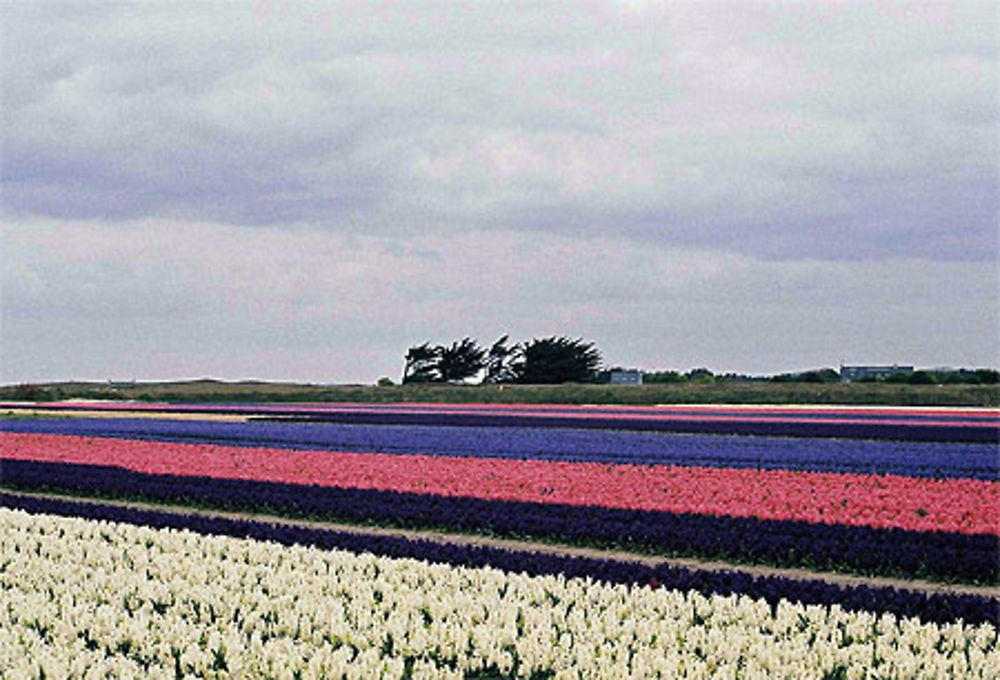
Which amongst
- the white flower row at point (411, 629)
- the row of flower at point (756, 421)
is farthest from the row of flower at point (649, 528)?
the row of flower at point (756, 421)

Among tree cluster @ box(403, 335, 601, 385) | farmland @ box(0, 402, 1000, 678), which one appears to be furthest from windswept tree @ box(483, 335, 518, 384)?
farmland @ box(0, 402, 1000, 678)

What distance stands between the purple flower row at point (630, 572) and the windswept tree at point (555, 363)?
71.4 meters

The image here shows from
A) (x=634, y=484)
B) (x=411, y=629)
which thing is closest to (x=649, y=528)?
(x=634, y=484)

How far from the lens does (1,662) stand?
862cm

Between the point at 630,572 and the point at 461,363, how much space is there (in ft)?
257

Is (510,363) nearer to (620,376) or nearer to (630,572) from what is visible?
(620,376)

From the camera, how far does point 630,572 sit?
11617 mm

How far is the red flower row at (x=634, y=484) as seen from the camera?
1656cm

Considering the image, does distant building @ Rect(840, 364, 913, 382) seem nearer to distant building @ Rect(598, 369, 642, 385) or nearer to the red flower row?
distant building @ Rect(598, 369, 642, 385)

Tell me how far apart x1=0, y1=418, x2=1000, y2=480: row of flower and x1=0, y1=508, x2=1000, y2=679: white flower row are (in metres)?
14.0

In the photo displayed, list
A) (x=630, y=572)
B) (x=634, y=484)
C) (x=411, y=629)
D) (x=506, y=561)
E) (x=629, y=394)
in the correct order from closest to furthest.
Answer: (x=411, y=629), (x=630, y=572), (x=506, y=561), (x=634, y=484), (x=629, y=394)

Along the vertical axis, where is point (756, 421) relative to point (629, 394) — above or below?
below

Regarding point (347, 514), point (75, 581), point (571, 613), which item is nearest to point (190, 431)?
point (347, 514)

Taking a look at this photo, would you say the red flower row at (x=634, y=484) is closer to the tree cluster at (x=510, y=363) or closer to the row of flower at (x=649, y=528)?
the row of flower at (x=649, y=528)
